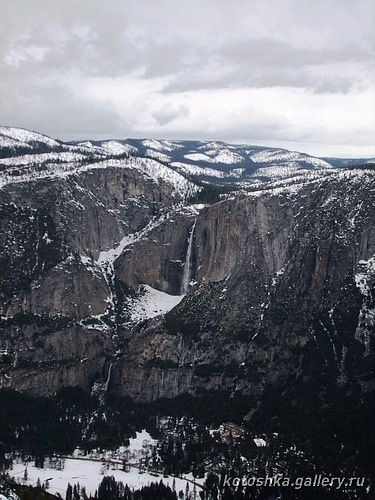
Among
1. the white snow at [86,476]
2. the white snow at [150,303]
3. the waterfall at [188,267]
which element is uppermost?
the waterfall at [188,267]

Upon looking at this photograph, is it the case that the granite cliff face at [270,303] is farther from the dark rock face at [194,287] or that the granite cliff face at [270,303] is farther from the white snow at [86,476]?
the white snow at [86,476]

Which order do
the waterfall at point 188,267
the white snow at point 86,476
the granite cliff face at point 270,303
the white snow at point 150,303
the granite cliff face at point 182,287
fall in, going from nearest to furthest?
the white snow at point 86,476
the granite cliff face at point 270,303
the granite cliff face at point 182,287
the white snow at point 150,303
the waterfall at point 188,267

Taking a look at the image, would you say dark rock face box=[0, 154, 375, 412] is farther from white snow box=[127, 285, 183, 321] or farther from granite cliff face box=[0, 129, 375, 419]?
white snow box=[127, 285, 183, 321]

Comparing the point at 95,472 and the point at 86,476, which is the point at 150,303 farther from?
the point at 86,476

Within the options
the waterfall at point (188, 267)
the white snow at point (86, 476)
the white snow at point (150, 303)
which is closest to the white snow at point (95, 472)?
the white snow at point (86, 476)

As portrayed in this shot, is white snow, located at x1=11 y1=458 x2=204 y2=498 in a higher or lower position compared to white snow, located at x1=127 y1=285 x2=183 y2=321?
lower

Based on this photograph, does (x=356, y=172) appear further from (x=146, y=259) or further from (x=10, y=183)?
(x=10, y=183)

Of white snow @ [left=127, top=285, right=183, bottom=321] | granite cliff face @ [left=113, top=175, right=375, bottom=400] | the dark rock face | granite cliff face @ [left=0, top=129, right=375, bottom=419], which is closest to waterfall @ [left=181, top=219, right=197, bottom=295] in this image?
granite cliff face @ [left=0, top=129, right=375, bottom=419]

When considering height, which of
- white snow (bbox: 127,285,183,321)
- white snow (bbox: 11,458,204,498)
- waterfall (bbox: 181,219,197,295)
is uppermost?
waterfall (bbox: 181,219,197,295)
